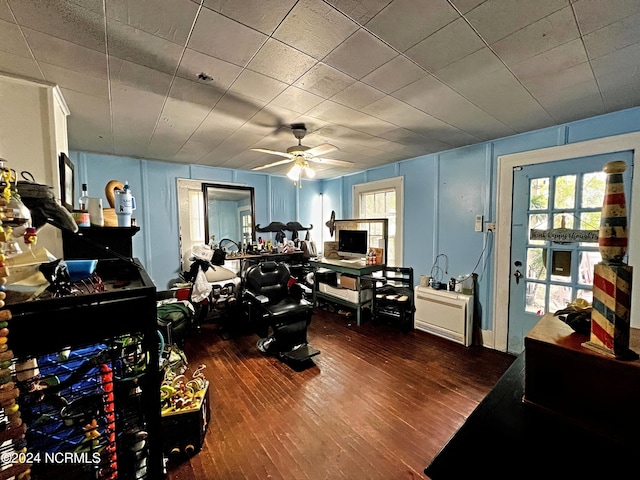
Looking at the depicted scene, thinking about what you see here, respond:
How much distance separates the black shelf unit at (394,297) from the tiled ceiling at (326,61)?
2050 millimetres

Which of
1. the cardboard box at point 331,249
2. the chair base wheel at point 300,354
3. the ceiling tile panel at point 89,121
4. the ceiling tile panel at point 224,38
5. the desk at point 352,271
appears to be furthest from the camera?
the cardboard box at point 331,249

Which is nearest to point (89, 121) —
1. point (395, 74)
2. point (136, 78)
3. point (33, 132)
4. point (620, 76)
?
point (33, 132)

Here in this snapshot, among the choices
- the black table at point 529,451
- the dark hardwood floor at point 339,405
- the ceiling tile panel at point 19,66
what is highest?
the ceiling tile panel at point 19,66

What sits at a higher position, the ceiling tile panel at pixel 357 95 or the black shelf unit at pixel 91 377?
the ceiling tile panel at pixel 357 95

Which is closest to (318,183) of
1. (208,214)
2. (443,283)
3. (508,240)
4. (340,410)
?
(208,214)

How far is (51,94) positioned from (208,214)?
2.58m

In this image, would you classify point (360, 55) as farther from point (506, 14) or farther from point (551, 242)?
point (551, 242)

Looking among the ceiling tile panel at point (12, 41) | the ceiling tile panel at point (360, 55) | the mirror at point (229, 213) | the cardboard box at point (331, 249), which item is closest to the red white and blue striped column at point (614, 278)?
the ceiling tile panel at point (360, 55)

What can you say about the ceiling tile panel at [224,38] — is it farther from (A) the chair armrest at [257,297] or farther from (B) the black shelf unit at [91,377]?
(A) the chair armrest at [257,297]

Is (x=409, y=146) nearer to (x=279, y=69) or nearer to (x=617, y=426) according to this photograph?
(x=279, y=69)

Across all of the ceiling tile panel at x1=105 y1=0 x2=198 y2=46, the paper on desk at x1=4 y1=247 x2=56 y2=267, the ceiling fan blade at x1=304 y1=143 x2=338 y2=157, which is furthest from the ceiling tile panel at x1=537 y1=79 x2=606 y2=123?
the paper on desk at x1=4 y1=247 x2=56 y2=267

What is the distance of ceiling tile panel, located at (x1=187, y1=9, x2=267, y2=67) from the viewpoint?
1.25 metres

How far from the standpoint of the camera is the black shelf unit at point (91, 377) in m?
0.78

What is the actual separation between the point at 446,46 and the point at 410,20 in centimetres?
31
